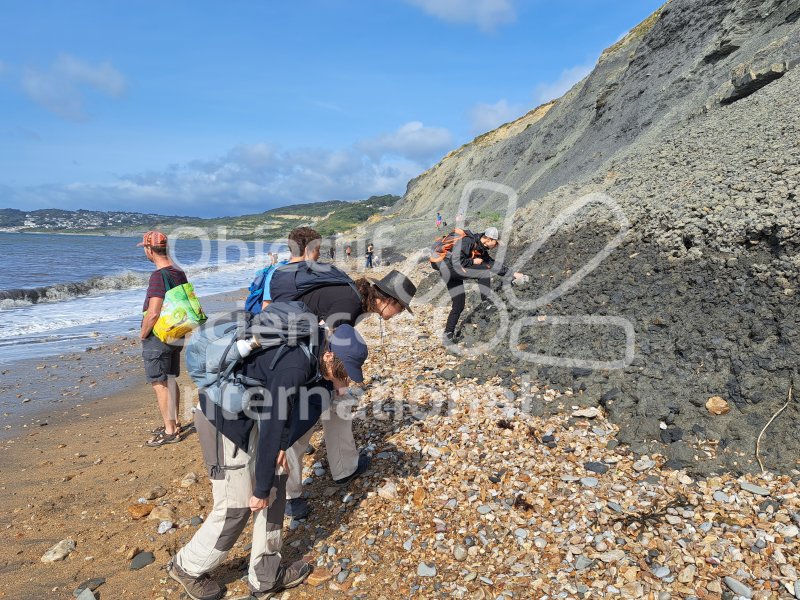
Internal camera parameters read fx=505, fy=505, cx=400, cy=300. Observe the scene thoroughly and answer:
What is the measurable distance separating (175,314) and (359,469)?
2.87 meters

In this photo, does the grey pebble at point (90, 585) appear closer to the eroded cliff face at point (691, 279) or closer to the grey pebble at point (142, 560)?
the grey pebble at point (142, 560)

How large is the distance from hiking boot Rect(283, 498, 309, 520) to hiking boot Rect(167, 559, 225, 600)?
110 cm

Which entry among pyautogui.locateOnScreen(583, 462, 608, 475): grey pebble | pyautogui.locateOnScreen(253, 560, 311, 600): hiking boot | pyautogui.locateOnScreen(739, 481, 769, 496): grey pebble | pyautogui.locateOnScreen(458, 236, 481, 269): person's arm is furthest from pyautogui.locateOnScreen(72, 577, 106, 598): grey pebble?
pyautogui.locateOnScreen(458, 236, 481, 269): person's arm

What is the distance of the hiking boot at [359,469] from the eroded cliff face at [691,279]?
9.07 feet

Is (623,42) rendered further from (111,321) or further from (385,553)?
(385,553)

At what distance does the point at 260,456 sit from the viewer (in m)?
3.40

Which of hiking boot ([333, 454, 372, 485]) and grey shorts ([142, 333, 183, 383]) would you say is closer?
hiking boot ([333, 454, 372, 485])

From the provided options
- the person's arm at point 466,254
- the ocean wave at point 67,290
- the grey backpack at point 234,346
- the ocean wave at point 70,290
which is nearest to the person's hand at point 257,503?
the grey backpack at point 234,346

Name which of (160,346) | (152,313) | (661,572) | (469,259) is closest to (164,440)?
(160,346)

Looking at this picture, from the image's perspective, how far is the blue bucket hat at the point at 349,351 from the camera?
11.5 feet

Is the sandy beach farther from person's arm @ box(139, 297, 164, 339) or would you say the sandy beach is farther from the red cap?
the red cap

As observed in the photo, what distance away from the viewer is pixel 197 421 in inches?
142

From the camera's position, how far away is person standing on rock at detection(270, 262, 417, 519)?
165 inches

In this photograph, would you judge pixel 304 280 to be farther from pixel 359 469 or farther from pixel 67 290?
pixel 67 290
